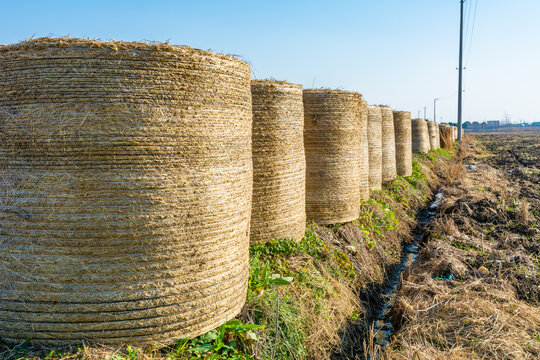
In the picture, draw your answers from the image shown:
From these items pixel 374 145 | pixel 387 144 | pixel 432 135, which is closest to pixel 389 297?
pixel 374 145

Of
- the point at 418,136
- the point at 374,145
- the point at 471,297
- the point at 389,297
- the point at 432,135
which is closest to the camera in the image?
the point at 471,297

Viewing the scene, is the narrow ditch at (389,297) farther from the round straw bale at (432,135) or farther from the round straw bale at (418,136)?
the round straw bale at (432,135)

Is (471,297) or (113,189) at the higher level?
(113,189)

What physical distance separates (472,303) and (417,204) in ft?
24.7

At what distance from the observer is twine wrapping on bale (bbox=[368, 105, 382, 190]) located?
33.1ft

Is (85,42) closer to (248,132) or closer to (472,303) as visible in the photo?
(248,132)

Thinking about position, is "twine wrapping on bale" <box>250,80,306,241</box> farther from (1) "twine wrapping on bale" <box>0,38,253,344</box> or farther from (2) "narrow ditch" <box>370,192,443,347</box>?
(1) "twine wrapping on bale" <box>0,38,253,344</box>

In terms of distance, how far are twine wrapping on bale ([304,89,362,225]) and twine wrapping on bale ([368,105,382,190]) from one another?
2.75 meters

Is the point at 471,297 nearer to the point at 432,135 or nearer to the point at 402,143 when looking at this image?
the point at 402,143

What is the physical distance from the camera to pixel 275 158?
534 cm

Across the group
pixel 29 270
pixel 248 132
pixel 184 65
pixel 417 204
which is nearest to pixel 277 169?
pixel 248 132

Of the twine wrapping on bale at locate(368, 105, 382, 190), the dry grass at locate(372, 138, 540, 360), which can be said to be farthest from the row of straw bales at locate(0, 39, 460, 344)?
the twine wrapping on bale at locate(368, 105, 382, 190)

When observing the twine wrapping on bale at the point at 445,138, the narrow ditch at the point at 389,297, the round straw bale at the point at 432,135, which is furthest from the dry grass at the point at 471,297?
the twine wrapping on bale at the point at 445,138

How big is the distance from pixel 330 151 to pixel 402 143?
773 centimetres
